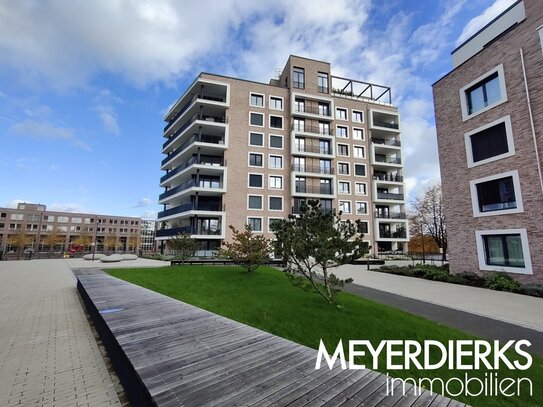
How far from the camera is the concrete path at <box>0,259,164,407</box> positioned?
3.96 m

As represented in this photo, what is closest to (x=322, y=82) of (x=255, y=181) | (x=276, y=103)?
(x=276, y=103)

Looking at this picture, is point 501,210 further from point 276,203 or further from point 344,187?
point 344,187

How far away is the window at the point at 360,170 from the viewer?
121 ft

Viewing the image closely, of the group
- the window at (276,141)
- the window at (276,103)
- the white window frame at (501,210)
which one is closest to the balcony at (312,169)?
the window at (276,141)

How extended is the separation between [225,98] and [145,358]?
111 ft

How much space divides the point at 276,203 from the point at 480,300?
2341cm

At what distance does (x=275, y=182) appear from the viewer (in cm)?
3291

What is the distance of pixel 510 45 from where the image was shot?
14680 mm

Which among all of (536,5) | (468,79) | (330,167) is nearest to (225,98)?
(330,167)

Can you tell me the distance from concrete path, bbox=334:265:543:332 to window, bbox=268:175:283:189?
1984 cm

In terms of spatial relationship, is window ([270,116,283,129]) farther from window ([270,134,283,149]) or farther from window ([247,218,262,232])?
window ([247,218,262,232])

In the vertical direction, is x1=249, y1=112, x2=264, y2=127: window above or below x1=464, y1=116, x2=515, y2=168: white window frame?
above

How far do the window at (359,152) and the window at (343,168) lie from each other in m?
2.16

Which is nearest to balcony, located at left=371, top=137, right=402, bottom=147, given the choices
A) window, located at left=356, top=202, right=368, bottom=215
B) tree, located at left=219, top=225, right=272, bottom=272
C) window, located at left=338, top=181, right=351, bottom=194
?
window, located at left=338, top=181, right=351, bottom=194
